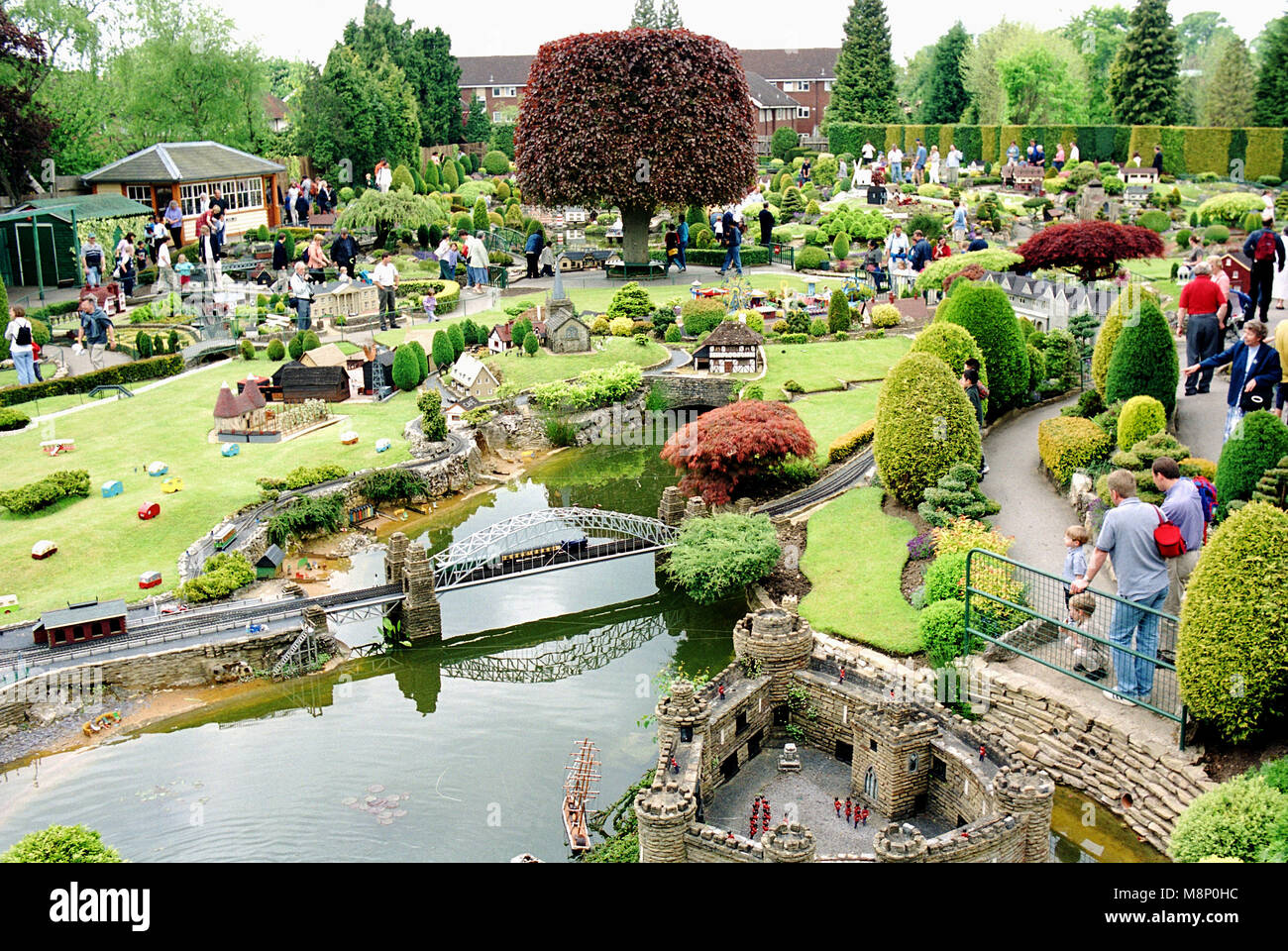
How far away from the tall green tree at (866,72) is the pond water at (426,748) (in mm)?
60062

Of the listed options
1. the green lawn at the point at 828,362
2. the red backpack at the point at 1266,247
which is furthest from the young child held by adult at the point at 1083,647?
the green lawn at the point at 828,362

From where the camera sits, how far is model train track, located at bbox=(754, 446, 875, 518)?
2744cm

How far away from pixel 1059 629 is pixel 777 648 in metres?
4.36

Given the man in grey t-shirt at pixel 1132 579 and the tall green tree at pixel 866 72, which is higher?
the tall green tree at pixel 866 72

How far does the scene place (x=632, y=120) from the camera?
4628 cm

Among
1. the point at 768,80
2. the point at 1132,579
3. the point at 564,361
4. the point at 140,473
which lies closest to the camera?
the point at 1132,579

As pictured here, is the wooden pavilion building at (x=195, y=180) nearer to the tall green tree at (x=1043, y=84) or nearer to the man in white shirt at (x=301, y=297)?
the man in white shirt at (x=301, y=297)

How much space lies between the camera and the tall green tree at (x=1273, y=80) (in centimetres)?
5962

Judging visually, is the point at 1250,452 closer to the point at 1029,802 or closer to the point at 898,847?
the point at 1029,802

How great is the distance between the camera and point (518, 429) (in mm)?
35344

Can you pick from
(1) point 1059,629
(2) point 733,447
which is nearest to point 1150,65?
(2) point 733,447

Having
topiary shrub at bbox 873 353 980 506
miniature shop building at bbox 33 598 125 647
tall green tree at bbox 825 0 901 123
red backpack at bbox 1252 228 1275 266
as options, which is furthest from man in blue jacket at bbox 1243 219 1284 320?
tall green tree at bbox 825 0 901 123
